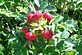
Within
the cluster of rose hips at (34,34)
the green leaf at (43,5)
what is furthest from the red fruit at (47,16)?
the green leaf at (43,5)

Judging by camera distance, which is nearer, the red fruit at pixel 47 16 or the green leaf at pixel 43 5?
the red fruit at pixel 47 16

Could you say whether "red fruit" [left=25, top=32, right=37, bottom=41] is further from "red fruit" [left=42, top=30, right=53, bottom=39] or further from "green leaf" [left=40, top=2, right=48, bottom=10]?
"green leaf" [left=40, top=2, right=48, bottom=10]

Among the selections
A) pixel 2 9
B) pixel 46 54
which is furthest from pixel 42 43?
pixel 2 9

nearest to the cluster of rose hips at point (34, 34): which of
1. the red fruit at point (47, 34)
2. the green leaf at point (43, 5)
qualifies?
the red fruit at point (47, 34)

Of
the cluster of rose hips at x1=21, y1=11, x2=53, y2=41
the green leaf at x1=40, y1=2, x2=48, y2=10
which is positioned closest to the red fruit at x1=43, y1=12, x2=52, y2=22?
the cluster of rose hips at x1=21, y1=11, x2=53, y2=41

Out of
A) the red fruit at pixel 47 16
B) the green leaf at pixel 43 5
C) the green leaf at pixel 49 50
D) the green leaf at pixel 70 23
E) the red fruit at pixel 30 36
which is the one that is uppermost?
the green leaf at pixel 43 5

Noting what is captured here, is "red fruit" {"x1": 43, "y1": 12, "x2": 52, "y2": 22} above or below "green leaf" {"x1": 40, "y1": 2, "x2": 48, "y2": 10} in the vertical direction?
below

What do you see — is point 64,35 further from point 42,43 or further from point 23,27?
point 23,27

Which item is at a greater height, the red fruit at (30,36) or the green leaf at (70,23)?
the green leaf at (70,23)

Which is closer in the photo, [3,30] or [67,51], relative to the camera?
[67,51]

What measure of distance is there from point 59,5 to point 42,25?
2.27 feet

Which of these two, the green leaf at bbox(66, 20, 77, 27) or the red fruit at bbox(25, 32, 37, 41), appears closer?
the red fruit at bbox(25, 32, 37, 41)

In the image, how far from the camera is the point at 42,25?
5.53 ft

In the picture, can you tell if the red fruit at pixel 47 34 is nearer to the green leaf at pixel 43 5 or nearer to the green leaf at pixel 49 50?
the green leaf at pixel 49 50
